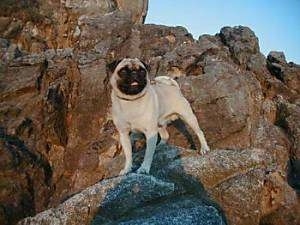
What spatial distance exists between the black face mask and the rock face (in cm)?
179

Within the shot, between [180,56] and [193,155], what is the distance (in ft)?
43.7

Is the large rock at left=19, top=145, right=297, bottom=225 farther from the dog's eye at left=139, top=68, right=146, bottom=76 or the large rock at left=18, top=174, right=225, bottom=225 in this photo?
the dog's eye at left=139, top=68, right=146, bottom=76

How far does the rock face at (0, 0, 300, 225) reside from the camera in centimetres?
955

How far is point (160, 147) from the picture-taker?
1262 centimetres

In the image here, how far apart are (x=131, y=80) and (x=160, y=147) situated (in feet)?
11.0

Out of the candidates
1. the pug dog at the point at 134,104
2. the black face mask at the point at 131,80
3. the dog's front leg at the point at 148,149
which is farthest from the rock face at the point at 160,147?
the black face mask at the point at 131,80

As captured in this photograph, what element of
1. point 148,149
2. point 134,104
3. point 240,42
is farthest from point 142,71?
point 240,42

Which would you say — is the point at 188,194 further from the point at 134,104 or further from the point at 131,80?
the point at 131,80

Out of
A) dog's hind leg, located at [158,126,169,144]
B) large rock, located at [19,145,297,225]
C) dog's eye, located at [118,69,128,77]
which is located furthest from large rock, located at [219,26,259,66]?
dog's eye, located at [118,69,128,77]

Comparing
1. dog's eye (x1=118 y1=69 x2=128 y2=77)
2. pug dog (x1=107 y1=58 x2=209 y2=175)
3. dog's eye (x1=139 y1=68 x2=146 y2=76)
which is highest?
dog's eye (x1=139 y1=68 x2=146 y2=76)

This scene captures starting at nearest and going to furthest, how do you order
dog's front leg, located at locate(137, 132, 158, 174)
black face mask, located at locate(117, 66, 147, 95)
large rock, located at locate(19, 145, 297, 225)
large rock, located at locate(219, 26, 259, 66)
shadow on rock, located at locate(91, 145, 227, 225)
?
1. shadow on rock, located at locate(91, 145, 227, 225)
2. large rock, located at locate(19, 145, 297, 225)
3. black face mask, located at locate(117, 66, 147, 95)
4. dog's front leg, located at locate(137, 132, 158, 174)
5. large rock, located at locate(219, 26, 259, 66)

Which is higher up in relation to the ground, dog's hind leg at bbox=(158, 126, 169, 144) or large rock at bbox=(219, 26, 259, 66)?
large rock at bbox=(219, 26, 259, 66)

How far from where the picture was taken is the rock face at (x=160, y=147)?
31.3ft

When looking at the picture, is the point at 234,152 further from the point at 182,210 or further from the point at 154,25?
the point at 154,25
